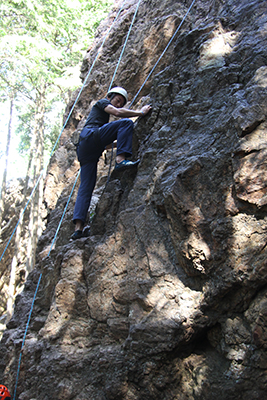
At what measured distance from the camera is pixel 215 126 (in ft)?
10.5

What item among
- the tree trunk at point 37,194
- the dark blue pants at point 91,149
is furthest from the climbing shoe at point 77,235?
the tree trunk at point 37,194

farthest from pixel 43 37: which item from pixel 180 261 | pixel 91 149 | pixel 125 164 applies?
pixel 180 261

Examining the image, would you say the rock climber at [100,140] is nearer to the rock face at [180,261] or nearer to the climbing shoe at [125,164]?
the climbing shoe at [125,164]

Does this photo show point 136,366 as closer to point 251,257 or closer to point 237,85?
point 251,257

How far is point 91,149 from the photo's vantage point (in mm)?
4539

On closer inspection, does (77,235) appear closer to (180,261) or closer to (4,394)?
(180,261)

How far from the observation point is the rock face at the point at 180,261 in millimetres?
2537

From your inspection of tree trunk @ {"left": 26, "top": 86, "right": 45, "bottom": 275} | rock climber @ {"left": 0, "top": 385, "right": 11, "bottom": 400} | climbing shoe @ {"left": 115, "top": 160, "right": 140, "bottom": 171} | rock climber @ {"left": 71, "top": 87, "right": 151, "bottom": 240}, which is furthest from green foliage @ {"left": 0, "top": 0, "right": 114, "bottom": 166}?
rock climber @ {"left": 0, "top": 385, "right": 11, "bottom": 400}

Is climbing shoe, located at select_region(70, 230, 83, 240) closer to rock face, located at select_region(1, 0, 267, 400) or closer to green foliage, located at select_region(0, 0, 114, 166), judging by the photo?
rock face, located at select_region(1, 0, 267, 400)

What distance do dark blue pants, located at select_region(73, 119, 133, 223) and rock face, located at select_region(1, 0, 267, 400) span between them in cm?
21

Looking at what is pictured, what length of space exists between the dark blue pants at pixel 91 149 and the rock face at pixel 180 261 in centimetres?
21

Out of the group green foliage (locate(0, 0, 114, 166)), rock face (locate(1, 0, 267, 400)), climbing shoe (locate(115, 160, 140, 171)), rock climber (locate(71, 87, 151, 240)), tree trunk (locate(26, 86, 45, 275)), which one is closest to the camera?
rock face (locate(1, 0, 267, 400))

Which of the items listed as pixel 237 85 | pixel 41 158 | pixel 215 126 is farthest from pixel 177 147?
pixel 41 158

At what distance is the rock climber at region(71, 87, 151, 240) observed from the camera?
14.0ft
